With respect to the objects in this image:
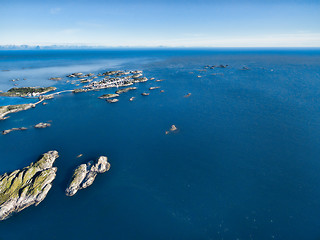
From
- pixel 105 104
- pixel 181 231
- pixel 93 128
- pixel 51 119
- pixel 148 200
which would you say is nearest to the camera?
pixel 181 231

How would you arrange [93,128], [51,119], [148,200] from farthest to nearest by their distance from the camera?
[51,119] < [93,128] < [148,200]

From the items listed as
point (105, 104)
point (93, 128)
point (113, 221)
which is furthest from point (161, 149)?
point (105, 104)

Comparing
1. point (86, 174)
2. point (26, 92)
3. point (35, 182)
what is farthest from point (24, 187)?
point (26, 92)

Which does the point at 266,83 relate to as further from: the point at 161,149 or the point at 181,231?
the point at 181,231

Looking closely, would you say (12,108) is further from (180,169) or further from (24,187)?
(180,169)

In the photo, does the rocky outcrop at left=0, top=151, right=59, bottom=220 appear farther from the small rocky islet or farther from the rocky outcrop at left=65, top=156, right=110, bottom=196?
the rocky outcrop at left=65, top=156, right=110, bottom=196

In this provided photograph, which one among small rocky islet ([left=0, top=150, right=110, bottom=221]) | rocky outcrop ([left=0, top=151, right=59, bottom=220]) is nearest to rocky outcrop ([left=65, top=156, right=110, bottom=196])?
small rocky islet ([left=0, top=150, right=110, bottom=221])

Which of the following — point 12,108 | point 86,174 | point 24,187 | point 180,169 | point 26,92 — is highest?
point 26,92
